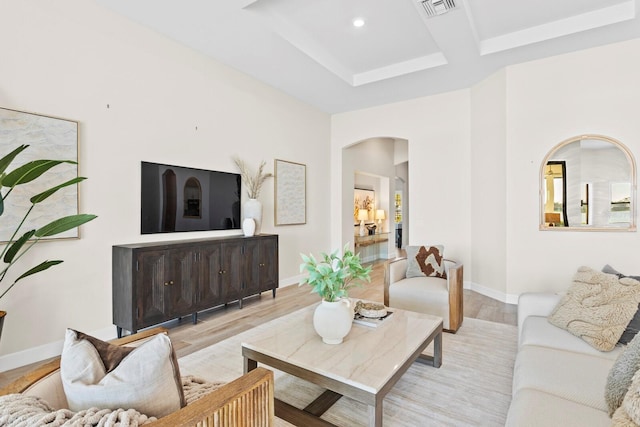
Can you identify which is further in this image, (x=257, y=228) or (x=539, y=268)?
(x=257, y=228)

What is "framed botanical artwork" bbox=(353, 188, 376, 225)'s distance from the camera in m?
8.22

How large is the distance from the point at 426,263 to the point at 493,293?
1.56 m

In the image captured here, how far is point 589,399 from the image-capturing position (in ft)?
4.62

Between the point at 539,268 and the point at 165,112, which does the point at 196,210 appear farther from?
the point at 539,268

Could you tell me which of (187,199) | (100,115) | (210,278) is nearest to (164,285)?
(210,278)

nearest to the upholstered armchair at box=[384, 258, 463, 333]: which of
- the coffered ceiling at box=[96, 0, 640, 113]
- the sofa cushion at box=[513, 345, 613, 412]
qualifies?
the sofa cushion at box=[513, 345, 613, 412]

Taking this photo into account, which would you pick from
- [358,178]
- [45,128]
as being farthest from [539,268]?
[45,128]

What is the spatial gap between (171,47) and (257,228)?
2397mm

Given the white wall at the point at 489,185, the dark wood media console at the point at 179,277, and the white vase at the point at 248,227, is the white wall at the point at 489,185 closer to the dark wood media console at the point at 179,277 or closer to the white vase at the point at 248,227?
the dark wood media console at the point at 179,277

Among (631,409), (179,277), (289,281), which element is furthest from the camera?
(289,281)

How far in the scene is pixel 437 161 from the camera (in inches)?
217

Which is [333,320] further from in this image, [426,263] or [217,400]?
[426,263]

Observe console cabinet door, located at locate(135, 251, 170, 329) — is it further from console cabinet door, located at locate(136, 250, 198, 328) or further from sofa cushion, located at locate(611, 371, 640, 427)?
sofa cushion, located at locate(611, 371, 640, 427)

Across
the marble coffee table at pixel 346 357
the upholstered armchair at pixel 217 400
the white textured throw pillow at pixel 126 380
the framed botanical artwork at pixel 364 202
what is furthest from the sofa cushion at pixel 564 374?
the framed botanical artwork at pixel 364 202
